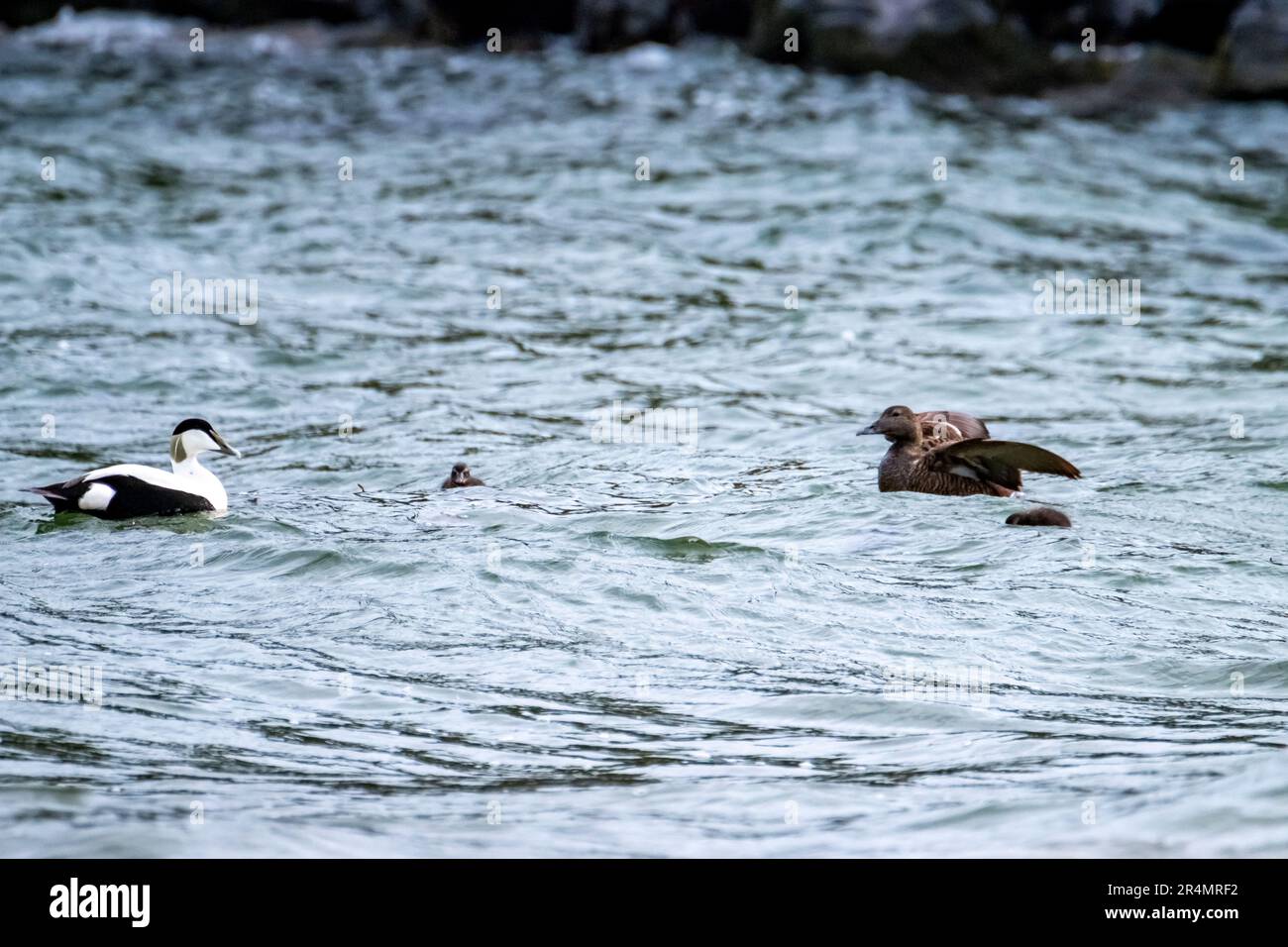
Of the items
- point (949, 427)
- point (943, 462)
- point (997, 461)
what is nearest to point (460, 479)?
point (943, 462)

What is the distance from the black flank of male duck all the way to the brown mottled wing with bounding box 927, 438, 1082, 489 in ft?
1.28

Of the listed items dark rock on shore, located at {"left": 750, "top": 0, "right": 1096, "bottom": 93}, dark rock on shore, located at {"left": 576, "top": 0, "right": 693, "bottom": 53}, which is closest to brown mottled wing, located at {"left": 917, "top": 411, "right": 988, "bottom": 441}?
dark rock on shore, located at {"left": 750, "top": 0, "right": 1096, "bottom": 93}

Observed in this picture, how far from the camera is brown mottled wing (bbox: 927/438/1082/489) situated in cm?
1016

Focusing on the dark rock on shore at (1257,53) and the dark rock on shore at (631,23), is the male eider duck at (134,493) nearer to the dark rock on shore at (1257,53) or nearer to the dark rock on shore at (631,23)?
the dark rock on shore at (1257,53)

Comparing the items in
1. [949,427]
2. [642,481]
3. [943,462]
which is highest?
[949,427]

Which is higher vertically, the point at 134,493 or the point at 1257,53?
the point at 1257,53

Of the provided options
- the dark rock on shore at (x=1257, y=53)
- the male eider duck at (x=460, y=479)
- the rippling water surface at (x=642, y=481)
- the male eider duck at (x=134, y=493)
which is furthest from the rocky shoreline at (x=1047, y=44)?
the male eider duck at (x=134, y=493)

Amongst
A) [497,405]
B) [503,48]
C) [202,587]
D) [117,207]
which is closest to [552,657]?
[202,587]

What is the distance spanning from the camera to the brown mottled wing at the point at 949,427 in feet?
35.6

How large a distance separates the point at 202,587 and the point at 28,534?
1.66 m

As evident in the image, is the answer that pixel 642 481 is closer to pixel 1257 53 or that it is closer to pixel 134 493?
pixel 134 493

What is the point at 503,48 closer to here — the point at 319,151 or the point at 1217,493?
the point at 319,151

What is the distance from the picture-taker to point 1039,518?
977 centimetres

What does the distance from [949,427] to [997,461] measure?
52cm
